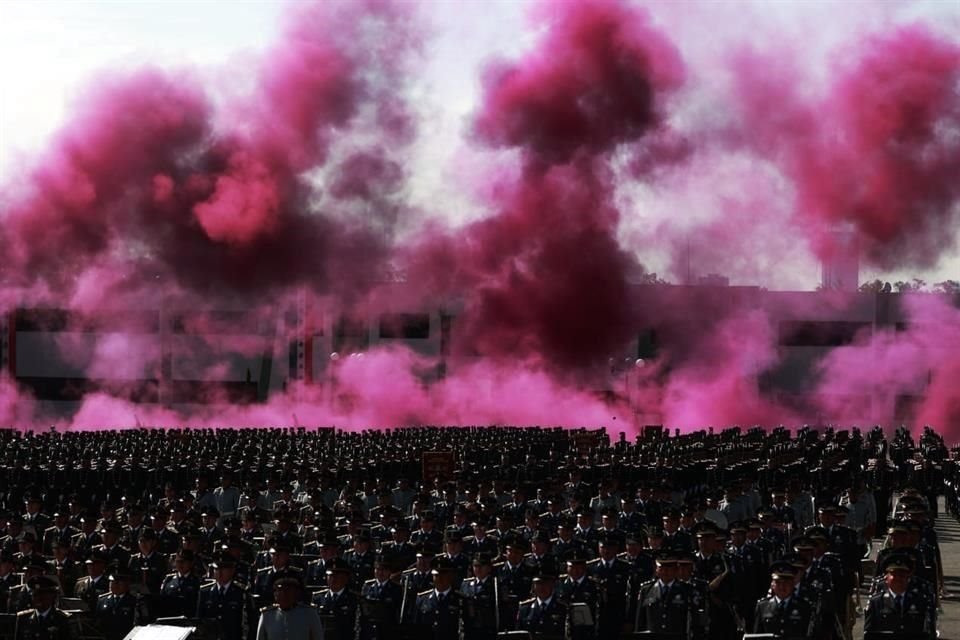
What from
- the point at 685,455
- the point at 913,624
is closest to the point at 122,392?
the point at 685,455

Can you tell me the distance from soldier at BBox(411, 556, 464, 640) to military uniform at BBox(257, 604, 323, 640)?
1.87 meters

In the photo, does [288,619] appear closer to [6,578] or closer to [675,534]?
[6,578]

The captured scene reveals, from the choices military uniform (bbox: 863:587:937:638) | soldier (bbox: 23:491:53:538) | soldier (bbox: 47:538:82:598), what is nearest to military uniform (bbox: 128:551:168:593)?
soldier (bbox: 47:538:82:598)

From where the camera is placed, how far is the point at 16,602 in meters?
15.3

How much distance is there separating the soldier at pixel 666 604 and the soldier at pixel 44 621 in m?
4.62

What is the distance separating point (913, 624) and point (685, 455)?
27221 millimetres

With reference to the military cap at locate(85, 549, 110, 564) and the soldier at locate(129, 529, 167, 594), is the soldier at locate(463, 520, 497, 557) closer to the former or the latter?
the soldier at locate(129, 529, 167, 594)

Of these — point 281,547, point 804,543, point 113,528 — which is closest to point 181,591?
point 281,547

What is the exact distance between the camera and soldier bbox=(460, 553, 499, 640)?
48.7 ft

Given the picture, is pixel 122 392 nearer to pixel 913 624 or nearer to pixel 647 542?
pixel 647 542

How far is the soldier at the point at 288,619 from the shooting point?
12875 millimetres

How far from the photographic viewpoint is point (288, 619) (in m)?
12.9

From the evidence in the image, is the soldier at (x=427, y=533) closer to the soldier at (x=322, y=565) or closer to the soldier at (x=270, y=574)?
the soldier at (x=322, y=565)

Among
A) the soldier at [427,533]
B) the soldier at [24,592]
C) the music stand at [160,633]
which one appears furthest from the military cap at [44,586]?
the soldier at [427,533]
